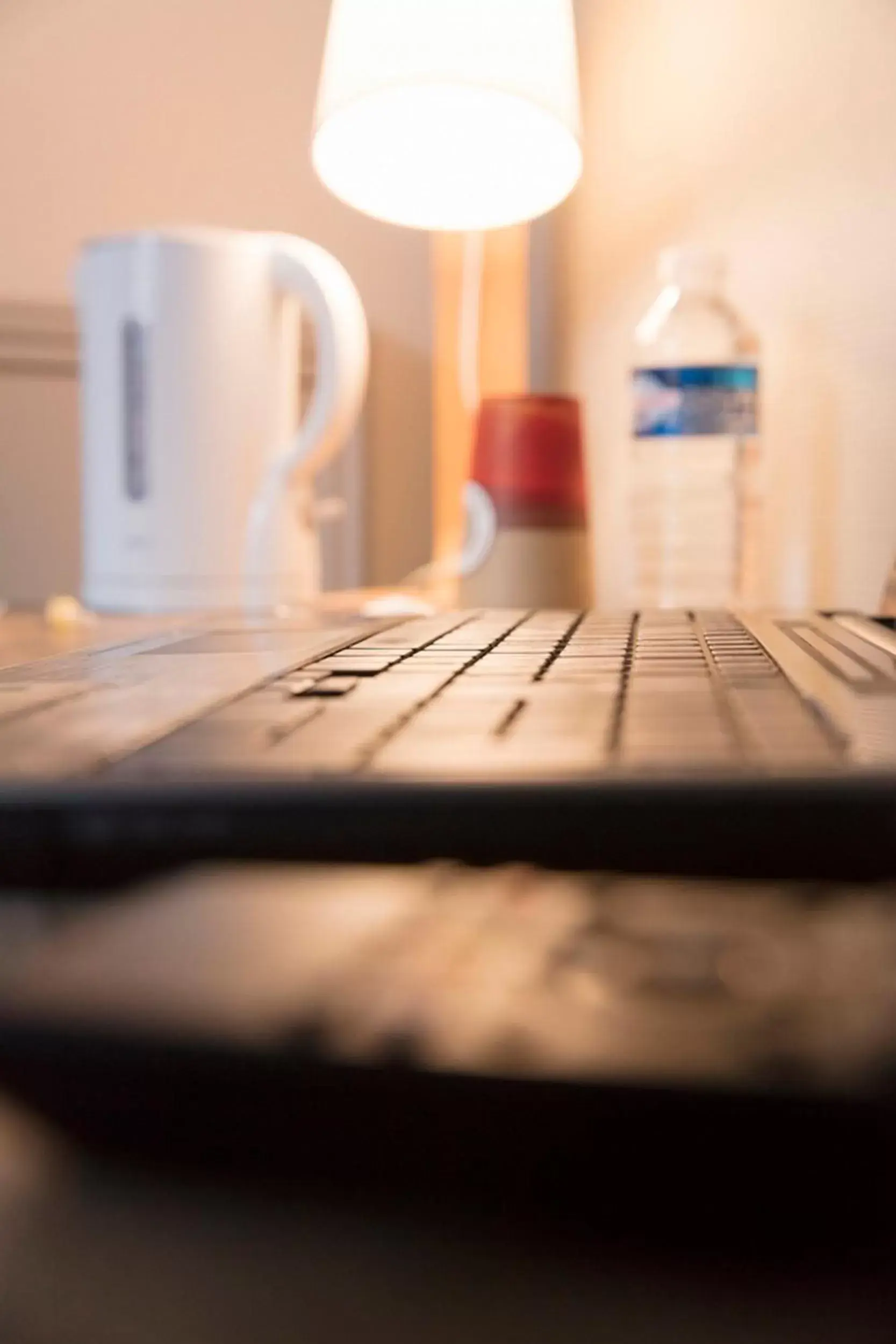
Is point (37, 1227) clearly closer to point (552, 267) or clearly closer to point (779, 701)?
point (779, 701)

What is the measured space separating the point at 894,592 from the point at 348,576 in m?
0.87

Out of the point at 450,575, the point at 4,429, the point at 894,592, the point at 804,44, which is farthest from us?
the point at 4,429

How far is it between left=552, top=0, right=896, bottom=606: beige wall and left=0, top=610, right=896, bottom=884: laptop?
50 cm

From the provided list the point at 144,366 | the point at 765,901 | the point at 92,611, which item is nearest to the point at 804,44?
the point at 144,366

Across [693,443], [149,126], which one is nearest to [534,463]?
[693,443]

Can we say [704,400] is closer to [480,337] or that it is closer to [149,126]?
[480,337]

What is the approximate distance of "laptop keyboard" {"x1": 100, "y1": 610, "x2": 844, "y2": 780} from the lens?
177mm

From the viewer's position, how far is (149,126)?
132cm

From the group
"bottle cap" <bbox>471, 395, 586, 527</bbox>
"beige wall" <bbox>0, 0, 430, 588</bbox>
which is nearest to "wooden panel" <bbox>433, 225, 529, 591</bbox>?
"beige wall" <bbox>0, 0, 430, 588</bbox>

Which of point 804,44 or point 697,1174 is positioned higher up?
point 804,44

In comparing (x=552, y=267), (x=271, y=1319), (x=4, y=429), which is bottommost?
(x=271, y=1319)

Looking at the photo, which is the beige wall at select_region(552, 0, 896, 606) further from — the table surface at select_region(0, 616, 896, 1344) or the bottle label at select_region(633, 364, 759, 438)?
the table surface at select_region(0, 616, 896, 1344)

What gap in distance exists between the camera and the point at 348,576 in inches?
54.3

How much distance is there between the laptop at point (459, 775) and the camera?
163 millimetres
